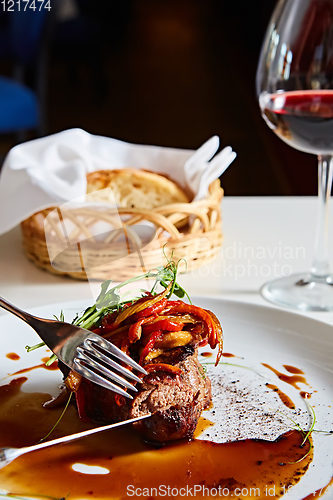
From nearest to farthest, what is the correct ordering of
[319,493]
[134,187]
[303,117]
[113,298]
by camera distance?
[319,493]
[113,298]
[303,117]
[134,187]

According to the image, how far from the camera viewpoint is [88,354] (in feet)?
2.74

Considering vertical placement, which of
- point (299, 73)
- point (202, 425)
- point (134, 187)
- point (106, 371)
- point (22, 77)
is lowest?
point (202, 425)

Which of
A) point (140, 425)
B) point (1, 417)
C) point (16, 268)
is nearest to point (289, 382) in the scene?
point (140, 425)

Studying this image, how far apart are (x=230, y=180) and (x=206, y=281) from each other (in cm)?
329

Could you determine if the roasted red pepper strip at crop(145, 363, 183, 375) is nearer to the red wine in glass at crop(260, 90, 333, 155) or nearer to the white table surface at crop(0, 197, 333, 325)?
the white table surface at crop(0, 197, 333, 325)

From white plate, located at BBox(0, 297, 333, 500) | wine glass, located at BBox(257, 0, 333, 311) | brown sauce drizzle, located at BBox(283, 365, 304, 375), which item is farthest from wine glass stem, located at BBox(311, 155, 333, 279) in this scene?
brown sauce drizzle, located at BBox(283, 365, 304, 375)

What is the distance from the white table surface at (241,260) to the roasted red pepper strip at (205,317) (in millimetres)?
292

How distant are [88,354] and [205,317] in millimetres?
190

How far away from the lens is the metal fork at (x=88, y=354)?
32.1 inches

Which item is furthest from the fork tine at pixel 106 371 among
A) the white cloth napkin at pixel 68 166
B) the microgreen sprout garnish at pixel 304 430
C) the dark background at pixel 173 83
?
the dark background at pixel 173 83

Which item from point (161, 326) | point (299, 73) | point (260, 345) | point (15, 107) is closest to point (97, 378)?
point (161, 326)

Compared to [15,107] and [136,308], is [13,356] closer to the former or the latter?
[136,308]

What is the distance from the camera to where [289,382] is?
0.98 m

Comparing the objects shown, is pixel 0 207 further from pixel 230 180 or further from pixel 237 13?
pixel 237 13
